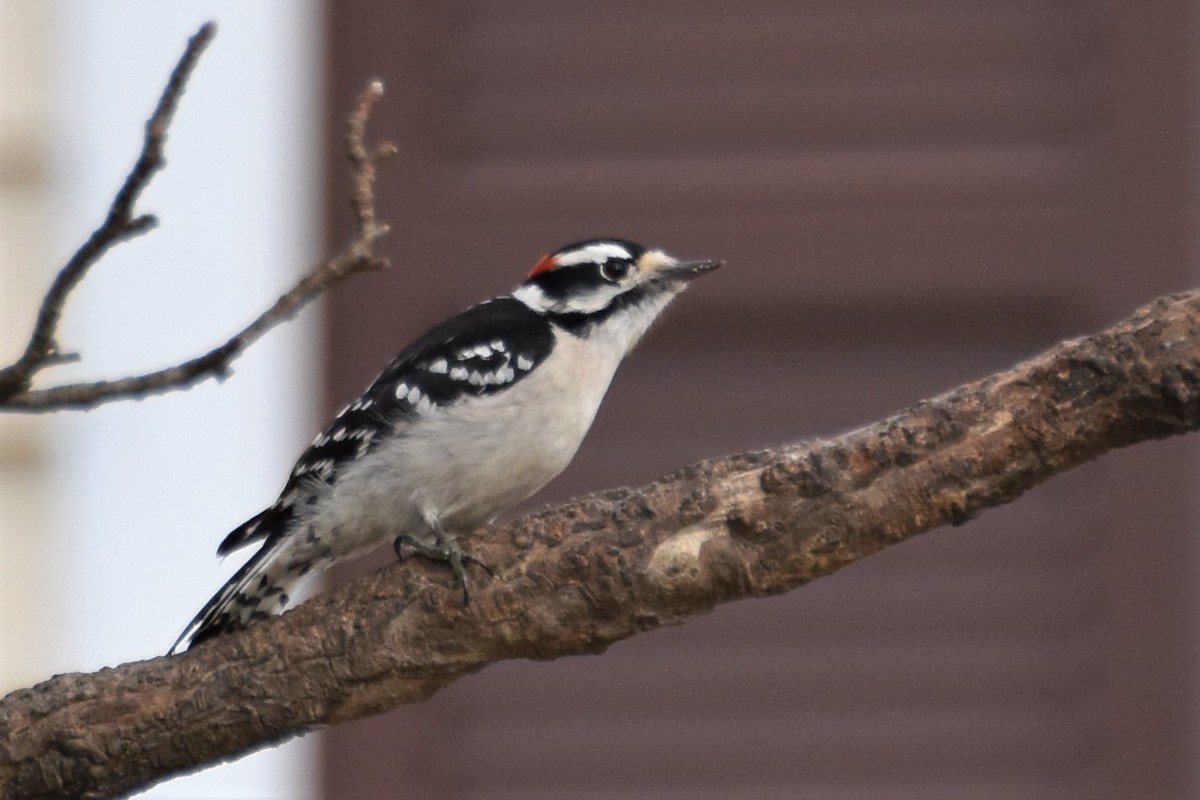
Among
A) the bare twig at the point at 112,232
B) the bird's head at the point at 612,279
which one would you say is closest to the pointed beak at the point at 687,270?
the bird's head at the point at 612,279

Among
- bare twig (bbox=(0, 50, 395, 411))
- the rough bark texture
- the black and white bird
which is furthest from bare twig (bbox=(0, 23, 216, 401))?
the black and white bird

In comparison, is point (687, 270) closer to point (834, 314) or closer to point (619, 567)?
point (619, 567)

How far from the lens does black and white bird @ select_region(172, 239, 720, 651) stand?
3.33 metres

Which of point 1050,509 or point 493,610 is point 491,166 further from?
point 493,610

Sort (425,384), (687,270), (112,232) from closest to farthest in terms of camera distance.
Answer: (112,232), (425,384), (687,270)

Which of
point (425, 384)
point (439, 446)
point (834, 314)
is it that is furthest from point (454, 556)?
point (834, 314)

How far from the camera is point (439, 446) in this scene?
3.35 meters

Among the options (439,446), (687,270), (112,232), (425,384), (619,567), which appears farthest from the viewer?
(687,270)

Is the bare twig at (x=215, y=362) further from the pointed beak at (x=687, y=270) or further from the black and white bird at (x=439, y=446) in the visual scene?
the pointed beak at (x=687, y=270)

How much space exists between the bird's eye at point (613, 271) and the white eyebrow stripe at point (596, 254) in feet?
0.04

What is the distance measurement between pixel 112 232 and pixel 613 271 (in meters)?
Result: 2.02

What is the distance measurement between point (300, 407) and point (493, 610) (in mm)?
2846

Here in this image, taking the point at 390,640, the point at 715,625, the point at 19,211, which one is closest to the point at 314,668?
the point at 390,640

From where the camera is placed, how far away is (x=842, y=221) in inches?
208
